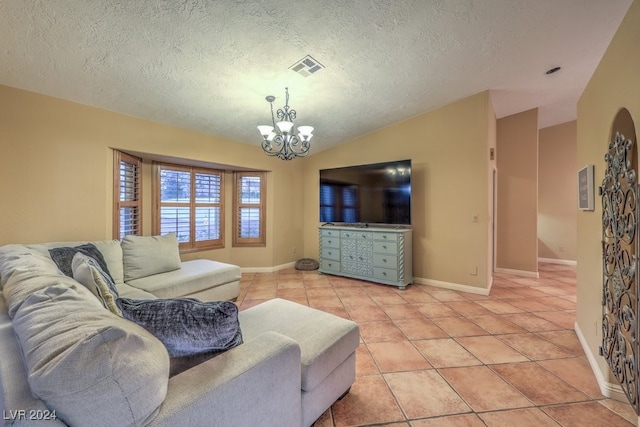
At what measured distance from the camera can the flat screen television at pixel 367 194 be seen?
4.05 m

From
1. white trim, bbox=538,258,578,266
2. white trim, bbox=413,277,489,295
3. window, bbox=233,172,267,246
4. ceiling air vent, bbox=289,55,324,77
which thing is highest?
ceiling air vent, bbox=289,55,324,77

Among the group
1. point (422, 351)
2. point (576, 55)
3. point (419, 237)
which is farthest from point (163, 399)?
point (576, 55)

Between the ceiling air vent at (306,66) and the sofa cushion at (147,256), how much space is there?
250 cm

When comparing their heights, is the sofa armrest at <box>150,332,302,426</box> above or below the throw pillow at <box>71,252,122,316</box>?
below

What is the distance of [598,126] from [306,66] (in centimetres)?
247

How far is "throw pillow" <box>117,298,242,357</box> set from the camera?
102 cm

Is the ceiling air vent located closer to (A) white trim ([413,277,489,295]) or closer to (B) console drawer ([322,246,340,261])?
(B) console drawer ([322,246,340,261])

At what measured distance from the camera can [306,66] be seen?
2629 mm

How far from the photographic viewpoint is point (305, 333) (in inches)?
61.9

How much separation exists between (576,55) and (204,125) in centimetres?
455

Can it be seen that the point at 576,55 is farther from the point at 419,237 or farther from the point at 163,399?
the point at 163,399

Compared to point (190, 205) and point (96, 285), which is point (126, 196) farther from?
point (96, 285)

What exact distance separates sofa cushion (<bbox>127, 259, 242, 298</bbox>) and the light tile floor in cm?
51

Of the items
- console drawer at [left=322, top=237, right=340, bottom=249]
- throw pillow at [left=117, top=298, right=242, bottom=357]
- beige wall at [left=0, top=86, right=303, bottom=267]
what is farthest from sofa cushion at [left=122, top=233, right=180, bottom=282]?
console drawer at [left=322, top=237, right=340, bottom=249]
